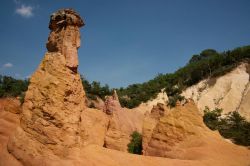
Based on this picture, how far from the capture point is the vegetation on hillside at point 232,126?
2119 cm

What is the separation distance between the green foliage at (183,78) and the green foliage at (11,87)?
13552 mm

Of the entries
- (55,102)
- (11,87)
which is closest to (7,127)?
(55,102)

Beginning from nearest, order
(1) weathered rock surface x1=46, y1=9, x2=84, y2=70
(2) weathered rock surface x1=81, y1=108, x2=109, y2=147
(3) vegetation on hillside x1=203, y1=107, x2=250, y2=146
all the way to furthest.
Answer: (1) weathered rock surface x1=46, y1=9, x2=84, y2=70 → (2) weathered rock surface x1=81, y1=108, x2=109, y2=147 → (3) vegetation on hillside x1=203, y1=107, x2=250, y2=146

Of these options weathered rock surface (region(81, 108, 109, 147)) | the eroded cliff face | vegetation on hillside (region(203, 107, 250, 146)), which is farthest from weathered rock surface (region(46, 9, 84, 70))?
the eroded cliff face

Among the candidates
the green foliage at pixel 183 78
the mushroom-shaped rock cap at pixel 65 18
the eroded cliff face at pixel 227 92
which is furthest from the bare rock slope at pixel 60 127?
the green foliage at pixel 183 78

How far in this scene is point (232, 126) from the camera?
84.4ft

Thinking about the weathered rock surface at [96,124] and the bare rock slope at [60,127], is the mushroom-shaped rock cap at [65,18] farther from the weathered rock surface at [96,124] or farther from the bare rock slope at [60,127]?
the weathered rock surface at [96,124]

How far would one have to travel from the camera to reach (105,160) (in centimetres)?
770

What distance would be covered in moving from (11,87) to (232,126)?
29827 mm

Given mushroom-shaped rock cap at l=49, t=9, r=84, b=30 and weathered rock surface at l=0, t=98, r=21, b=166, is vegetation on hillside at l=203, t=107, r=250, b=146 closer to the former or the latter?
weathered rock surface at l=0, t=98, r=21, b=166

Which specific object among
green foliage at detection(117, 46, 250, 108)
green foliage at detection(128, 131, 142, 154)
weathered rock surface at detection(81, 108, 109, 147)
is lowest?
green foliage at detection(128, 131, 142, 154)

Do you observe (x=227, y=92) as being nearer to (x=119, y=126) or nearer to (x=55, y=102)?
(x=119, y=126)

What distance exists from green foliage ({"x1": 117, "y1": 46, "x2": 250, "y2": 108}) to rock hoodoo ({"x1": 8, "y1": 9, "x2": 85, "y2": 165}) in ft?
104

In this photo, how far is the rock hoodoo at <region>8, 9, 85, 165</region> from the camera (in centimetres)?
713
